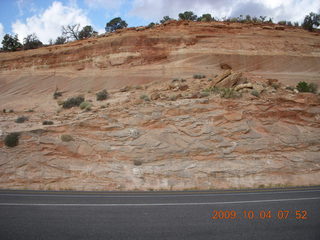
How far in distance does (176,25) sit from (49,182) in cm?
2334

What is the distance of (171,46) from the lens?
26922 mm

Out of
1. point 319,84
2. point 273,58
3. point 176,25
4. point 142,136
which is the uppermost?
point 176,25

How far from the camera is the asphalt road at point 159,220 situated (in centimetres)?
427

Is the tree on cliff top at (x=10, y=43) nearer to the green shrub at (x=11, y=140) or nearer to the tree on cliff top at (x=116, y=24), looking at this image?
the tree on cliff top at (x=116, y=24)

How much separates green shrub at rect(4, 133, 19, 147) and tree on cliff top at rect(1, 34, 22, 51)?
31.1m

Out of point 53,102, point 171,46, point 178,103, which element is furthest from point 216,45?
point 53,102

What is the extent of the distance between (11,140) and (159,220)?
1036 cm

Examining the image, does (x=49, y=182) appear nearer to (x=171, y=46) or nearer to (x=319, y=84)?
(x=171, y=46)

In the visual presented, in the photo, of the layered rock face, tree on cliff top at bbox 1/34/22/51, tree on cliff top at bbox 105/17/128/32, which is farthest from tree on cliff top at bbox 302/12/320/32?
tree on cliff top at bbox 1/34/22/51

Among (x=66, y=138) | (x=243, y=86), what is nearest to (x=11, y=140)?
(x=66, y=138)

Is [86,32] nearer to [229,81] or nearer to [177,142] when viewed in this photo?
[229,81]
